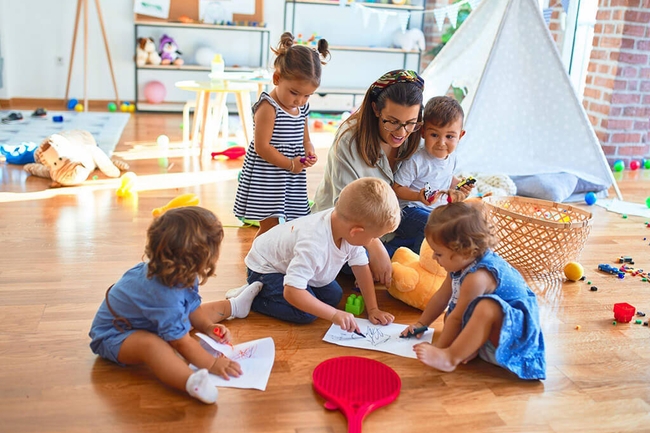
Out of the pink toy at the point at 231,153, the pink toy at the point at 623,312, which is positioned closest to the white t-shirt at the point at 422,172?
the pink toy at the point at 623,312

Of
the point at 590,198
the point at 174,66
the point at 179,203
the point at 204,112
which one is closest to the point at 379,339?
the point at 179,203

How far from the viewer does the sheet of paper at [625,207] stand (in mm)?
2945

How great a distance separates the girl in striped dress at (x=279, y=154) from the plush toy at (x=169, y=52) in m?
3.13

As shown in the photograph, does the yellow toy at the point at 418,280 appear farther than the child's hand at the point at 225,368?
Yes

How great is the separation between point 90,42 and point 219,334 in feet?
13.3

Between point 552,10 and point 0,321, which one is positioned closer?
point 0,321

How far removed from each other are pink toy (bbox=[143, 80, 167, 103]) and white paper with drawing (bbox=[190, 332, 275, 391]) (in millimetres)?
3840

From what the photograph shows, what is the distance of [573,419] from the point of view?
52.9 inches

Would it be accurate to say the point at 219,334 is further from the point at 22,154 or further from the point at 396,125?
the point at 22,154

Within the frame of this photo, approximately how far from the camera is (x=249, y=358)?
4.92 ft

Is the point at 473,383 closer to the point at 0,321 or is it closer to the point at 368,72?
the point at 0,321

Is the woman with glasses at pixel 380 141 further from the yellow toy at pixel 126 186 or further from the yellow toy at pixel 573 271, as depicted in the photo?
the yellow toy at pixel 126 186

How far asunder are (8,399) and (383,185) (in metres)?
0.90

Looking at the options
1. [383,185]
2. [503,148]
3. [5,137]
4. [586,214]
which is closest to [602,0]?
[503,148]
